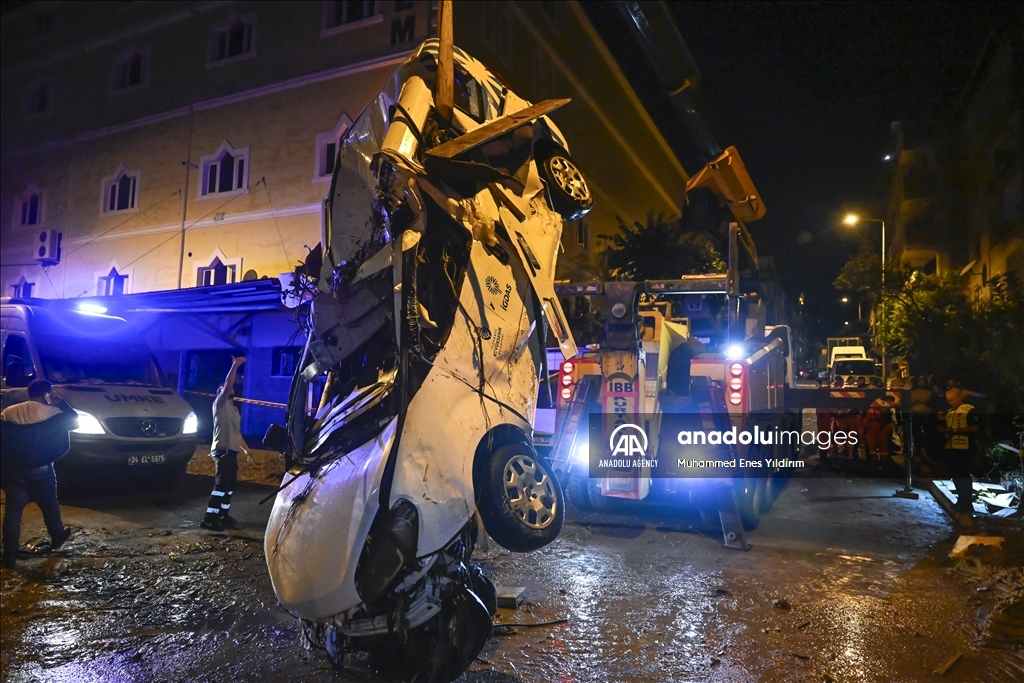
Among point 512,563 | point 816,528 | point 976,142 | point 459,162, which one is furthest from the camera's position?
point 976,142

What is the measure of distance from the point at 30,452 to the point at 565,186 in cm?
536

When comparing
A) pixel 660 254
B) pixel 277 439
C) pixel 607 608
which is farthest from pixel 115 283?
pixel 607 608

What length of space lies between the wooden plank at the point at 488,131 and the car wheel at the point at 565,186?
0.40 m

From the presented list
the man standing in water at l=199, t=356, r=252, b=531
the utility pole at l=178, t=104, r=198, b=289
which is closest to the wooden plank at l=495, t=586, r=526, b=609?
the man standing in water at l=199, t=356, r=252, b=531

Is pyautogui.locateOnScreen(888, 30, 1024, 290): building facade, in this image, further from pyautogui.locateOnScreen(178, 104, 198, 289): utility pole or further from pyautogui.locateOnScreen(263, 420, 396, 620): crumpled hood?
pyautogui.locateOnScreen(178, 104, 198, 289): utility pole

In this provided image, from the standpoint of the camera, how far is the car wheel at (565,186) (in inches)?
157

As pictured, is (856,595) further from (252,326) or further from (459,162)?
(252,326)

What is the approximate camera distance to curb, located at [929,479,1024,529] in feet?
22.7

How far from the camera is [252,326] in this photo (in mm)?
15578

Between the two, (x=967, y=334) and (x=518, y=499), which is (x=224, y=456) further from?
(x=967, y=334)

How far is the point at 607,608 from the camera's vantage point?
5.15 m

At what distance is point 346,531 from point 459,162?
175 cm

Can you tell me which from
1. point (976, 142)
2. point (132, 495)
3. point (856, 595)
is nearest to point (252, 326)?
point (132, 495)

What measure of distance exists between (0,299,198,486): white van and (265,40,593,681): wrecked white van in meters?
5.05
